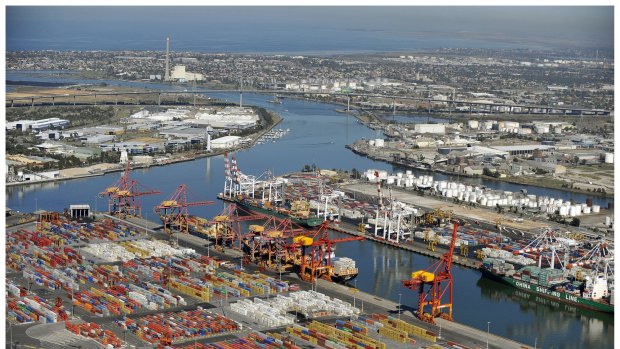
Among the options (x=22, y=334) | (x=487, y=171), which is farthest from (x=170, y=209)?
(x=487, y=171)

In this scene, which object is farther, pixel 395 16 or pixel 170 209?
pixel 395 16

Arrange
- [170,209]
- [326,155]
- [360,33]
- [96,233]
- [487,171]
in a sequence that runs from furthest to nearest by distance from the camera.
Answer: [360,33] → [326,155] → [487,171] → [170,209] → [96,233]

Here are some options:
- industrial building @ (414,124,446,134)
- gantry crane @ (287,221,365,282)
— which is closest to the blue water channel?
gantry crane @ (287,221,365,282)

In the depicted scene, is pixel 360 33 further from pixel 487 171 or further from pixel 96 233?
pixel 96 233

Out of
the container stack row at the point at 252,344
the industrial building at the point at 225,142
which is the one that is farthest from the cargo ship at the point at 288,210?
the industrial building at the point at 225,142

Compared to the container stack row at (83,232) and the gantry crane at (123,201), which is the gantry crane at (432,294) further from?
the gantry crane at (123,201)

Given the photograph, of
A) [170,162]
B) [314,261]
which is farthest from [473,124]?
[314,261]
